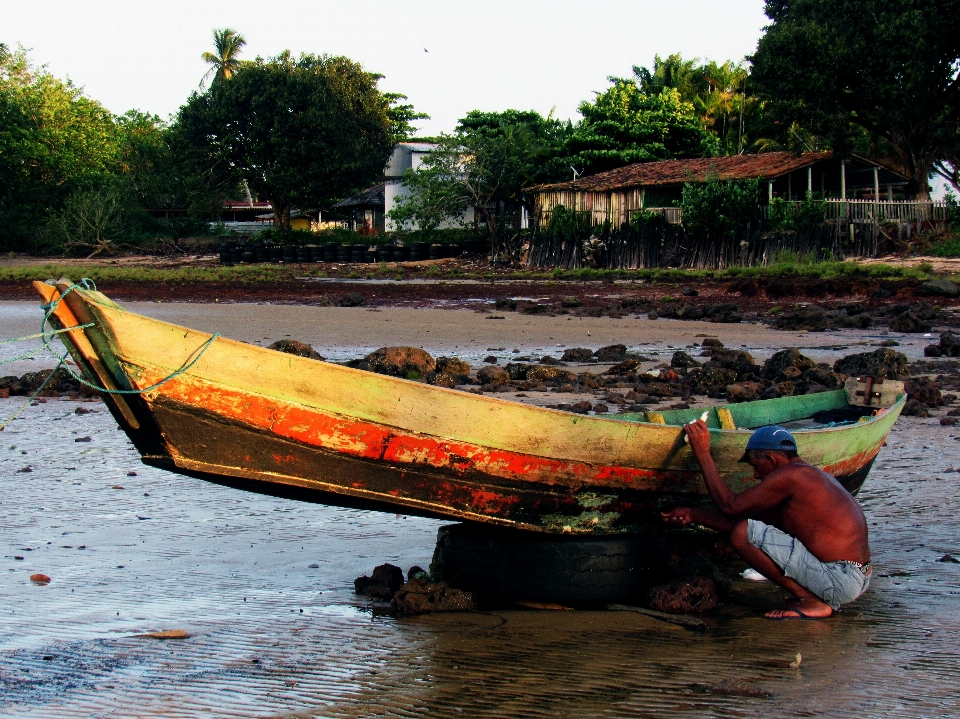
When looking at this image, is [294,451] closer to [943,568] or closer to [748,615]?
[748,615]

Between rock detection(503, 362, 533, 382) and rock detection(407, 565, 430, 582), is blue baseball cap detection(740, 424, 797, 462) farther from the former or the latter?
rock detection(503, 362, 533, 382)

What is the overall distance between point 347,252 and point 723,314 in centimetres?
2508

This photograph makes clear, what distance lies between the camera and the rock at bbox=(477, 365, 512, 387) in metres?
10.6

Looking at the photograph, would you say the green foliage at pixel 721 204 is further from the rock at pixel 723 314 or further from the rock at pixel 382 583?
the rock at pixel 382 583

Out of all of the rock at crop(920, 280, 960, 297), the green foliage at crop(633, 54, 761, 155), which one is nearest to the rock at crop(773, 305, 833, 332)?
the rock at crop(920, 280, 960, 297)

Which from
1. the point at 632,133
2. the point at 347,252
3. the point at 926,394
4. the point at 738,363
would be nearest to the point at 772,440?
the point at 926,394

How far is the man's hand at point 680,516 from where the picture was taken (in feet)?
15.6

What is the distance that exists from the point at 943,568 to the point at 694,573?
56.2 inches

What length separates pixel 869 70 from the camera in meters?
29.4

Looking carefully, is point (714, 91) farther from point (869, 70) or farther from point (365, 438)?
point (365, 438)

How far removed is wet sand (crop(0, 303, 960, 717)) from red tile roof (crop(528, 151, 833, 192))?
2486 cm

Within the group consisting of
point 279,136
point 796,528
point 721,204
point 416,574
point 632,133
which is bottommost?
point 416,574

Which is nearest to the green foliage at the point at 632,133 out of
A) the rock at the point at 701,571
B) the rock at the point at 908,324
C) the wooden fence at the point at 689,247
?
the wooden fence at the point at 689,247

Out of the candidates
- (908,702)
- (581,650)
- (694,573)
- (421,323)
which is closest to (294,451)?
(581,650)
